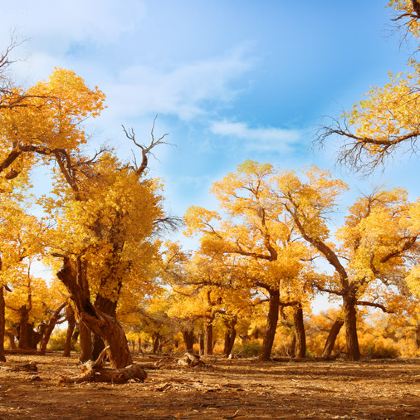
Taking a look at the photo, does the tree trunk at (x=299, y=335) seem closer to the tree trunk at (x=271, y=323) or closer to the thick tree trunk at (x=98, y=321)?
the tree trunk at (x=271, y=323)

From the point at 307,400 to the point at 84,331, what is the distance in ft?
41.0

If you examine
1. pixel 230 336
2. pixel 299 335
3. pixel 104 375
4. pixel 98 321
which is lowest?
pixel 230 336

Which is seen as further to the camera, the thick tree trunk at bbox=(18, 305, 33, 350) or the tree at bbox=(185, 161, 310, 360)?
the thick tree trunk at bbox=(18, 305, 33, 350)

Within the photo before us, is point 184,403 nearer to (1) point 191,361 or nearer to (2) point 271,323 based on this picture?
(1) point 191,361

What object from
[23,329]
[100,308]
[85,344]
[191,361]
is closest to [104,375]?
[100,308]

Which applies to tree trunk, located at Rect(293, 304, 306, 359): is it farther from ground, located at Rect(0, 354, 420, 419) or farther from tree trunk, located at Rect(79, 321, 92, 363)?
ground, located at Rect(0, 354, 420, 419)

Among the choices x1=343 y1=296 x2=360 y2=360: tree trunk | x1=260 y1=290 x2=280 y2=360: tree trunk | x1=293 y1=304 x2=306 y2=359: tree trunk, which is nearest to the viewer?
x1=260 y1=290 x2=280 y2=360: tree trunk

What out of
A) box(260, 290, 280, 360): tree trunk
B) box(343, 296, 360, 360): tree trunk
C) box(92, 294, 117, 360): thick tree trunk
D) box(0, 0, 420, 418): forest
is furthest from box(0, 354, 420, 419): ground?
box(343, 296, 360, 360): tree trunk

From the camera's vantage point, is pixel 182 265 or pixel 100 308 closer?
pixel 100 308

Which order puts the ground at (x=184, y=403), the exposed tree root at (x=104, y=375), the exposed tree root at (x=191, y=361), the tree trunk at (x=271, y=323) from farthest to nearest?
the tree trunk at (x=271, y=323) < the exposed tree root at (x=191, y=361) < the exposed tree root at (x=104, y=375) < the ground at (x=184, y=403)

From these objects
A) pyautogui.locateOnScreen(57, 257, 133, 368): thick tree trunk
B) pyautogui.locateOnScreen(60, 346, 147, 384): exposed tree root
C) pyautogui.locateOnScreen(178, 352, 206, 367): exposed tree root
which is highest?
pyautogui.locateOnScreen(57, 257, 133, 368): thick tree trunk

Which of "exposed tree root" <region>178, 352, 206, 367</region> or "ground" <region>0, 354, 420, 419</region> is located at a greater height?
"ground" <region>0, 354, 420, 419</region>

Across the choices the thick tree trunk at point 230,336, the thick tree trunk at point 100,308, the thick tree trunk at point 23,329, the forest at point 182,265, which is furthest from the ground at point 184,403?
the thick tree trunk at point 23,329

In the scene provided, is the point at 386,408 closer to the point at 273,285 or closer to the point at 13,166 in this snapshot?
the point at 13,166
